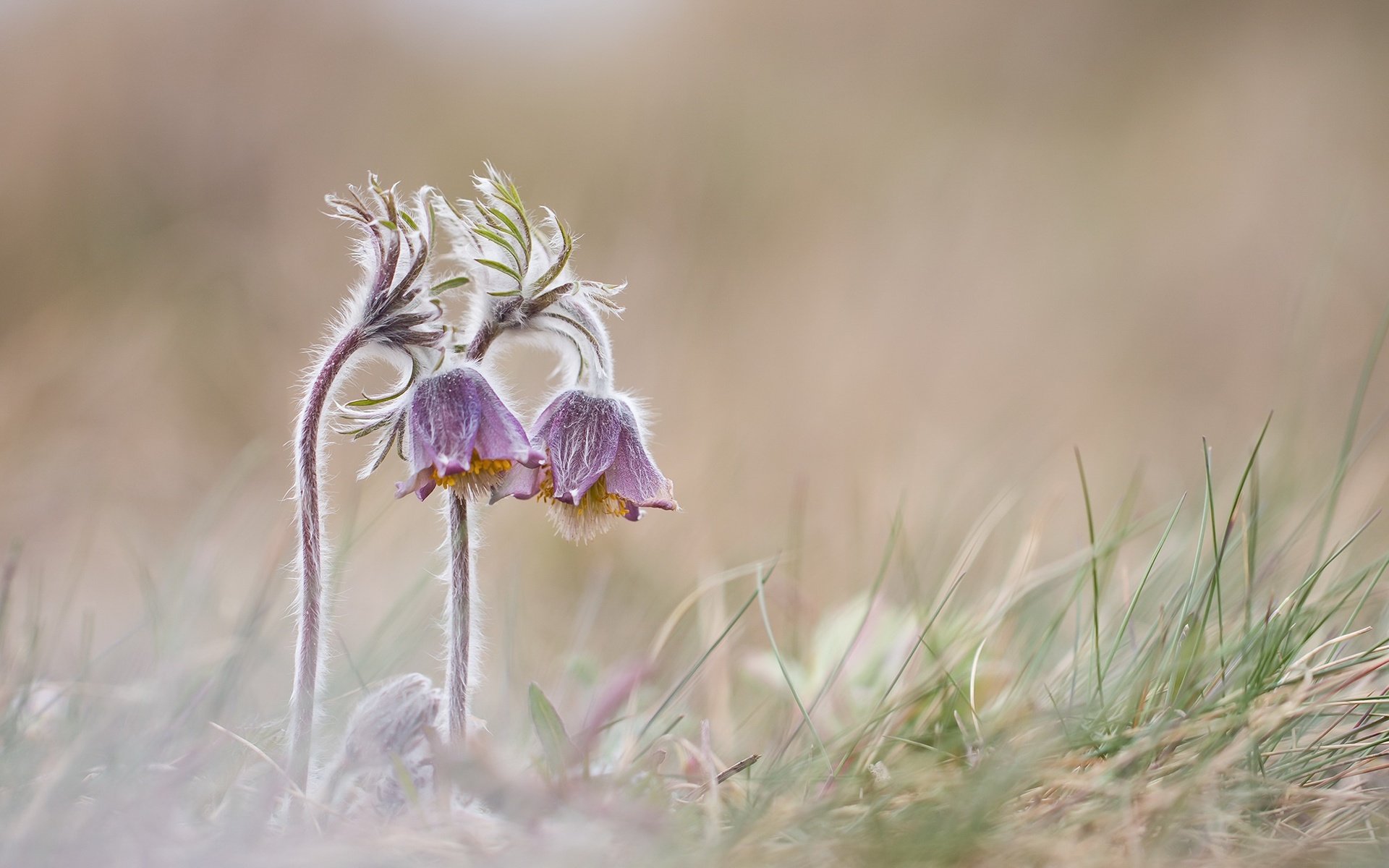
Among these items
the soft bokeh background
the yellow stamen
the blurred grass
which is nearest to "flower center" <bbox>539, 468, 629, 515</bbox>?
the yellow stamen

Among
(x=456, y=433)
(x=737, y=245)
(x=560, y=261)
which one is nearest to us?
(x=456, y=433)

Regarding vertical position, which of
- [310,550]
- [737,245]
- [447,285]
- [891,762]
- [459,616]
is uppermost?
[737,245]

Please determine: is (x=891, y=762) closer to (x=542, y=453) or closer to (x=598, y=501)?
(x=598, y=501)

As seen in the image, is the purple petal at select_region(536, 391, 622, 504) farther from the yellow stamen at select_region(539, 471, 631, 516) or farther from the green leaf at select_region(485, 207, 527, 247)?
the green leaf at select_region(485, 207, 527, 247)

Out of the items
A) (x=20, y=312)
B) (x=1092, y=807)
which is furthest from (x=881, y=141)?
(x=1092, y=807)

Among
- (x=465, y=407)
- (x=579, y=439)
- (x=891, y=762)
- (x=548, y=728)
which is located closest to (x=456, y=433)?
(x=465, y=407)

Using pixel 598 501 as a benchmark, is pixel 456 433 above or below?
above
